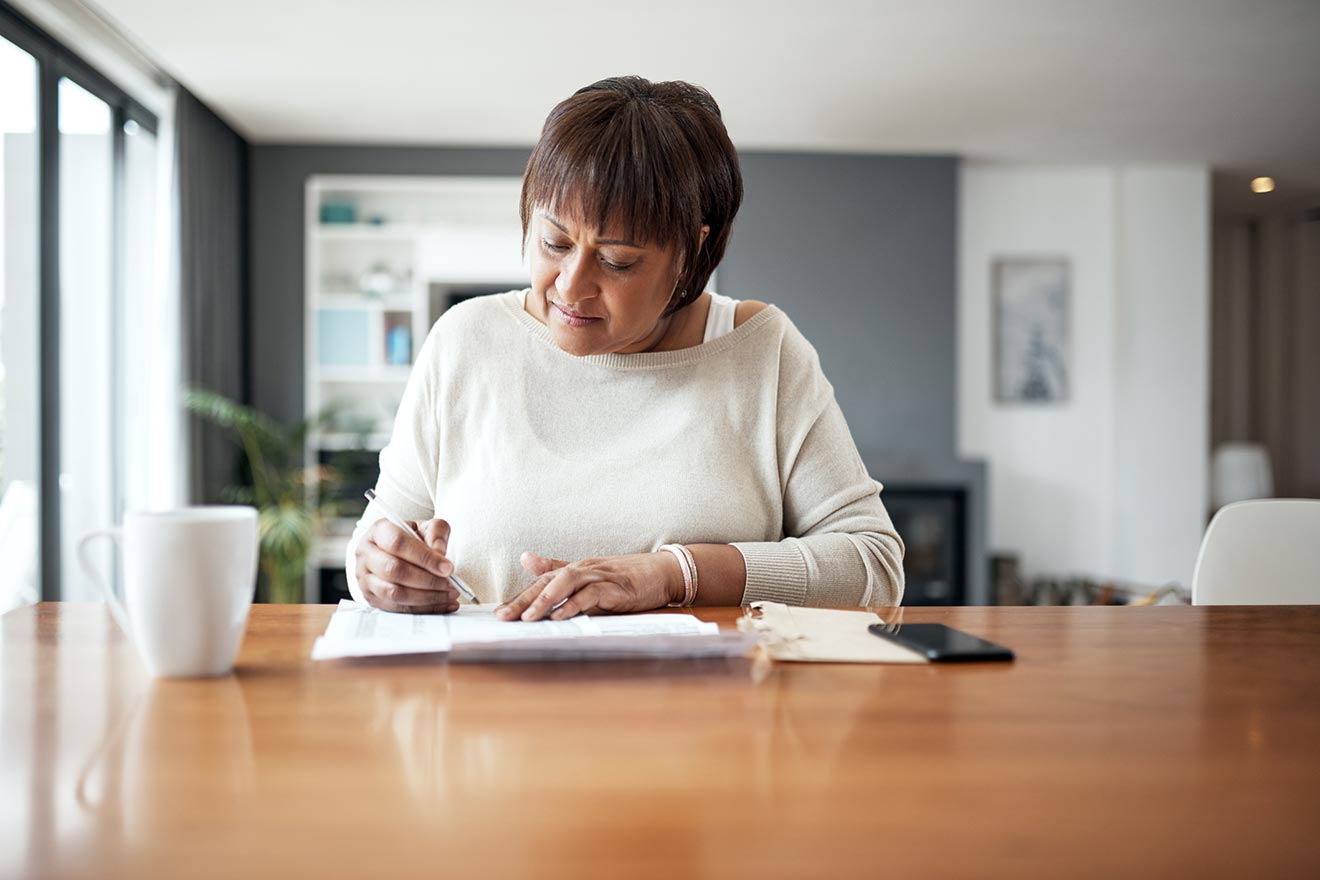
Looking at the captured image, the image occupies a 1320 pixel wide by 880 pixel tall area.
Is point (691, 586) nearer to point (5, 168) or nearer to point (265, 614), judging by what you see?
point (265, 614)

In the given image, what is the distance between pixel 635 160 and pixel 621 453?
1.22 ft

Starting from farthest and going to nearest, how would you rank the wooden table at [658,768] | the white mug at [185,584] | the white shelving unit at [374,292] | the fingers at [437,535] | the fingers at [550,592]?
the white shelving unit at [374,292] → the fingers at [437,535] → the fingers at [550,592] → the white mug at [185,584] → the wooden table at [658,768]

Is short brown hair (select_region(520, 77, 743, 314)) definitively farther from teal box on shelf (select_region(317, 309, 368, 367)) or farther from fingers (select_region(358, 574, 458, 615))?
teal box on shelf (select_region(317, 309, 368, 367))

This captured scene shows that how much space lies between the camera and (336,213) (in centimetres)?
536

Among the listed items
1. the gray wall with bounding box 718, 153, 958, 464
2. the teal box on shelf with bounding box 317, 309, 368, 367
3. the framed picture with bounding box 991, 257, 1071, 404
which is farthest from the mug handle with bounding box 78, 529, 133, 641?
the framed picture with bounding box 991, 257, 1071, 404

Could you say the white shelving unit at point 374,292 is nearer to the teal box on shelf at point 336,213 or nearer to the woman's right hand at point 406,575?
the teal box on shelf at point 336,213

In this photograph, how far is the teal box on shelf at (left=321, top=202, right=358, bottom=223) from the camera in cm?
535

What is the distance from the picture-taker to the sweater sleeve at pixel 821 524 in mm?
1186

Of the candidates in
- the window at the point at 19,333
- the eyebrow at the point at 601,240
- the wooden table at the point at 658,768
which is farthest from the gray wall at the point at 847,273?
the wooden table at the point at 658,768

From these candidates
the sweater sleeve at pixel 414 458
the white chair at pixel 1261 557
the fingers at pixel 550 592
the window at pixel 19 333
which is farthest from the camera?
the window at pixel 19 333

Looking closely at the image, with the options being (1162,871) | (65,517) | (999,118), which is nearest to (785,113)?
(999,118)

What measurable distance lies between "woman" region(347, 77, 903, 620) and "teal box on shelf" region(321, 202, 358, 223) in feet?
13.8

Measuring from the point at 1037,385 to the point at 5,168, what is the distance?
4.90 metres

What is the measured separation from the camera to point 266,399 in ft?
17.6
